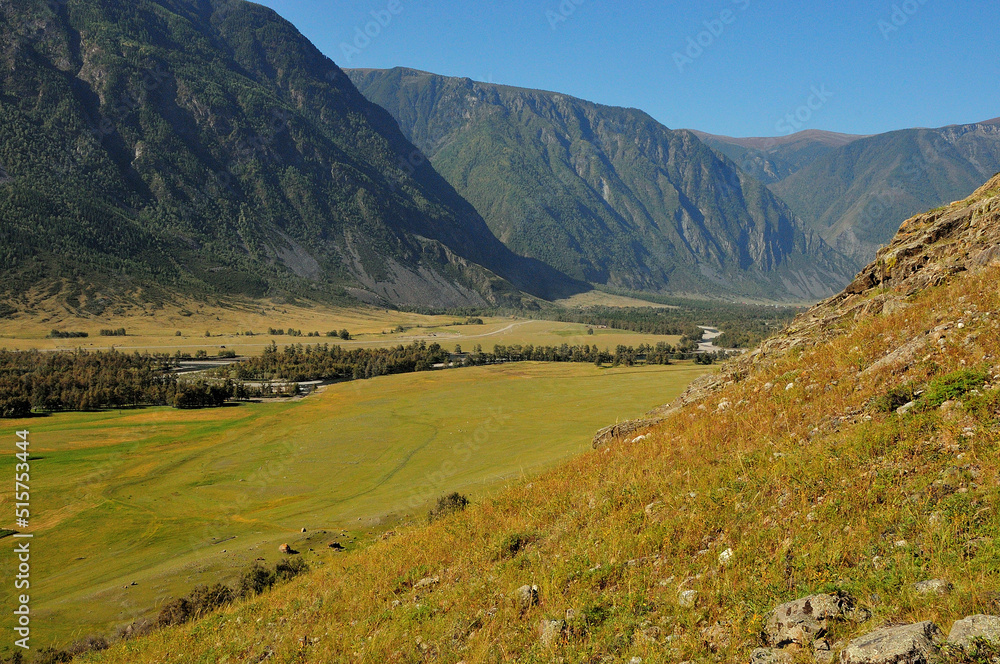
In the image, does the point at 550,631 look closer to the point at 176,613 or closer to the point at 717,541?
the point at 717,541

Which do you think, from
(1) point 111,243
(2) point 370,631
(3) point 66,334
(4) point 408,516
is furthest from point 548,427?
(1) point 111,243

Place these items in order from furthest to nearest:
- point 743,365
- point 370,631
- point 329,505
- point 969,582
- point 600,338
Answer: point 600,338 → point 329,505 → point 743,365 → point 370,631 → point 969,582

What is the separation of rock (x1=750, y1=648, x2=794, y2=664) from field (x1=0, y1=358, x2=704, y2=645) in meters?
11.5

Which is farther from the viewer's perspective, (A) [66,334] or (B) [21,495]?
(A) [66,334]

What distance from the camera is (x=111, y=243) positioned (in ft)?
564

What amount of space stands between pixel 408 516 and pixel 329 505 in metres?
9.32

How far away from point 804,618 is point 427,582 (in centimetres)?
605

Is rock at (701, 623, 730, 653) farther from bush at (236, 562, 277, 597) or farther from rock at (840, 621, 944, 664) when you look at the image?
bush at (236, 562, 277, 597)

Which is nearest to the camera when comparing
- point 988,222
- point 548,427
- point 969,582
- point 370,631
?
point 969,582

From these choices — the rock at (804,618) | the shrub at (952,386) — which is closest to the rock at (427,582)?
the rock at (804,618)

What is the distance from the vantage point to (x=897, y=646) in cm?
436

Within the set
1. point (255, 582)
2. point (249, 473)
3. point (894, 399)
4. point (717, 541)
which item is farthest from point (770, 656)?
point (249, 473)

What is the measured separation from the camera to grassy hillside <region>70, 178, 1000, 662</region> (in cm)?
570

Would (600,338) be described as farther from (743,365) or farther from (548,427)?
(743,365)
